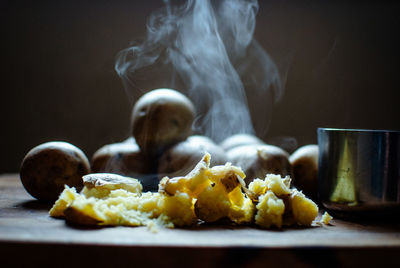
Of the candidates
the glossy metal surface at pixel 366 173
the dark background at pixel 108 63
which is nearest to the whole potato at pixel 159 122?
the glossy metal surface at pixel 366 173

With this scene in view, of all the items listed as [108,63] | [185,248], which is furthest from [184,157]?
[108,63]

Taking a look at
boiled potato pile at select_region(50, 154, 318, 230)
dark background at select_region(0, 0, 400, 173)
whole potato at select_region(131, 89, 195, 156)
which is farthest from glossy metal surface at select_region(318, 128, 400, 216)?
dark background at select_region(0, 0, 400, 173)

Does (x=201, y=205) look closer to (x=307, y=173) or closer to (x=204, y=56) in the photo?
(x=307, y=173)

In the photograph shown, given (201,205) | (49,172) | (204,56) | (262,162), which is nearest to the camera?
(201,205)

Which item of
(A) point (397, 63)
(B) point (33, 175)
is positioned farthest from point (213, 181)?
(A) point (397, 63)

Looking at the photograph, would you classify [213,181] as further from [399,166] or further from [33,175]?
[33,175]

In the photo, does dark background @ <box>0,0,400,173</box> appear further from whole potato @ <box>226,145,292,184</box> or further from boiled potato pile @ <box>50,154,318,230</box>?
boiled potato pile @ <box>50,154,318,230</box>
